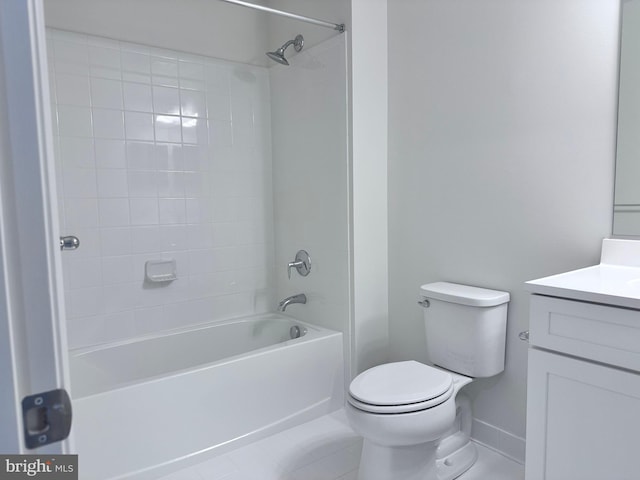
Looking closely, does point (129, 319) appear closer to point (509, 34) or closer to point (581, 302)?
point (581, 302)

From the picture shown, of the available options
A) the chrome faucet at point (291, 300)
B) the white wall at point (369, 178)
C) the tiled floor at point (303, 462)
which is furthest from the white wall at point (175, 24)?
the tiled floor at point (303, 462)

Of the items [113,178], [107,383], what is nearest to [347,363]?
[107,383]

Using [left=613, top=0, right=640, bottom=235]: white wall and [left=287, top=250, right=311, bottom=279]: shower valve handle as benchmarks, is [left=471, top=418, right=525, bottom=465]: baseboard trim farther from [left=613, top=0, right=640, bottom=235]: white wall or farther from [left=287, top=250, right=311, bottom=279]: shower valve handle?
[left=287, top=250, right=311, bottom=279]: shower valve handle

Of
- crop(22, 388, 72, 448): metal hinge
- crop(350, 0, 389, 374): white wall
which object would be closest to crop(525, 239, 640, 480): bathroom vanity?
crop(350, 0, 389, 374): white wall

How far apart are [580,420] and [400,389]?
588 millimetres

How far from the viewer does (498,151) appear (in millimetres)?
1894

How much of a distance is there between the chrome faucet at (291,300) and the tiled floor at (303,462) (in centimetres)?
68

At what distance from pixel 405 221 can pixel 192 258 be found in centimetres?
123

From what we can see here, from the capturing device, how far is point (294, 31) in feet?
8.42

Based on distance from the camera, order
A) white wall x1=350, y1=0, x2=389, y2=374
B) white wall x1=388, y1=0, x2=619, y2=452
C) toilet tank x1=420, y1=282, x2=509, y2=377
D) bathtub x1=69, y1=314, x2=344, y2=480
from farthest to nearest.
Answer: white wall x1=350, y1=0, x2=389, y2=374 < toilet tank x1=420, y1=282, x2=509, y2=377 < bathtub x1=69, y1=314, x2=344, y2=480 < white wall x1=388, y1=0, x2=619, y2=452

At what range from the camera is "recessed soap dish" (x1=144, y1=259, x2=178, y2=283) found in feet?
7.86

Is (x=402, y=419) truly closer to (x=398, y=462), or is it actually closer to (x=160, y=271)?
(x=398, y=462)

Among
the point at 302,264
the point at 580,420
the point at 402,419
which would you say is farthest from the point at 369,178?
the point at 580,420

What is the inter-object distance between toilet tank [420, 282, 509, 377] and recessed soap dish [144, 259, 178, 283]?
4.63ft
